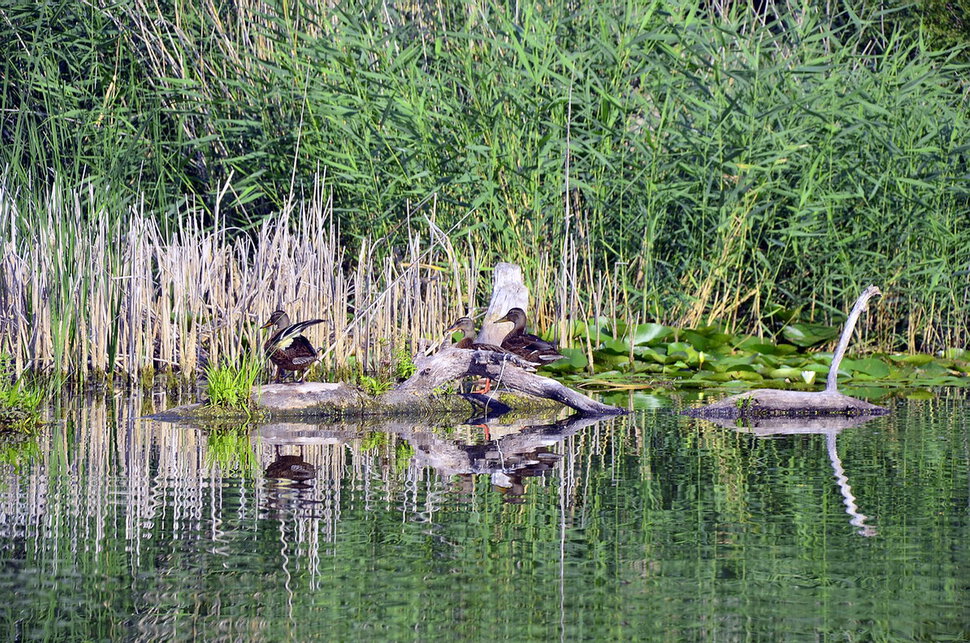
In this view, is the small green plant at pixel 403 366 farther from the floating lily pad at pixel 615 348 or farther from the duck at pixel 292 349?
the floating lily pad at pixel 615 348

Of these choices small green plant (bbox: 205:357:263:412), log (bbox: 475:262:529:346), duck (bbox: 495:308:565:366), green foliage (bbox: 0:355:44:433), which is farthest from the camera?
log (bbox: 475:262:529:346)

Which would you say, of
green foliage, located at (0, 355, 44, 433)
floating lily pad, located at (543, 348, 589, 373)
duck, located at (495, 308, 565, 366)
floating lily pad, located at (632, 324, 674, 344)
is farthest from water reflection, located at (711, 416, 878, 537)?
green foliage, located at (0, 355, 44, 433)

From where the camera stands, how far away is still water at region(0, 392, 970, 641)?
368cm

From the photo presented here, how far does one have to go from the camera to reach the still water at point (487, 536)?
12.1 ft

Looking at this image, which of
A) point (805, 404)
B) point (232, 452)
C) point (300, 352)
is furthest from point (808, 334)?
point (232, 452)

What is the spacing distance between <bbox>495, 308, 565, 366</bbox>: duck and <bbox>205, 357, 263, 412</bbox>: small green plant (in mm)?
1642

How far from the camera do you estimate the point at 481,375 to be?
8414 millimetres

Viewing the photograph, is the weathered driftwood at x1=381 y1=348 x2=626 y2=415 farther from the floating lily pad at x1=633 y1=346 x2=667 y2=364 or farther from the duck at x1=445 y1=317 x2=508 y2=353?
the floating lily pad at x1=633 y1=346 x2=667 y2=364

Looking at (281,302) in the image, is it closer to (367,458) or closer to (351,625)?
(367,458)

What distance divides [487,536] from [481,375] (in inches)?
147

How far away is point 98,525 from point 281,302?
16.6 ft

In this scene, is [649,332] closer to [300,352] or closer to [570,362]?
[570,362]

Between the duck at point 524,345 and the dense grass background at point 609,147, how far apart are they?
1.34 metres

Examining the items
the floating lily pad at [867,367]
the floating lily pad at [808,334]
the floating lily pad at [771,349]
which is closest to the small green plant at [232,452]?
the floating lily pad at [771,349]
